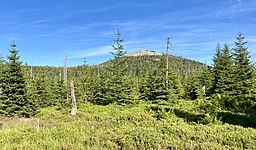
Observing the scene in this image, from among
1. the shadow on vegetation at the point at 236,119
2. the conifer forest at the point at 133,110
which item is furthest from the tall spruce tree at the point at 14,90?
the shadow on vegetation at the point at 236,119

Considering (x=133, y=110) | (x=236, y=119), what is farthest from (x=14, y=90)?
(x=236, y=119)

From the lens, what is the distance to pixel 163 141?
817 cm

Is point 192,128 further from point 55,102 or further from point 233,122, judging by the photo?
point 55,102

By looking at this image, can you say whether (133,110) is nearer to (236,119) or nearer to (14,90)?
(236,119)

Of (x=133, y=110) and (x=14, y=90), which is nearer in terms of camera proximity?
(x=133, y=110)

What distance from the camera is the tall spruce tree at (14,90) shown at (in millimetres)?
22188

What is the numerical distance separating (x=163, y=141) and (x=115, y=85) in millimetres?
17574

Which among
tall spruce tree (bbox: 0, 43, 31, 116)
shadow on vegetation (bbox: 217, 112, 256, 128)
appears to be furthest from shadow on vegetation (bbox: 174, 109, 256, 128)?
tall spruce tree (bbox: 0, 43, 31, 116)

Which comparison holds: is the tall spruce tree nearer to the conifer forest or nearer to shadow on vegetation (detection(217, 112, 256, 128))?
the conifer forest

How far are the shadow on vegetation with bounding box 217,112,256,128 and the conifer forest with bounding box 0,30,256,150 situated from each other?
49 millimetres

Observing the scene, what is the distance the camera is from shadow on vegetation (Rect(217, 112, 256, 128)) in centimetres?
1157

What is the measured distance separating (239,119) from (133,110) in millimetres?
8985

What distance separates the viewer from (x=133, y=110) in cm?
1912

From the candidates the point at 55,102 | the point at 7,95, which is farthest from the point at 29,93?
the point at 55,102
